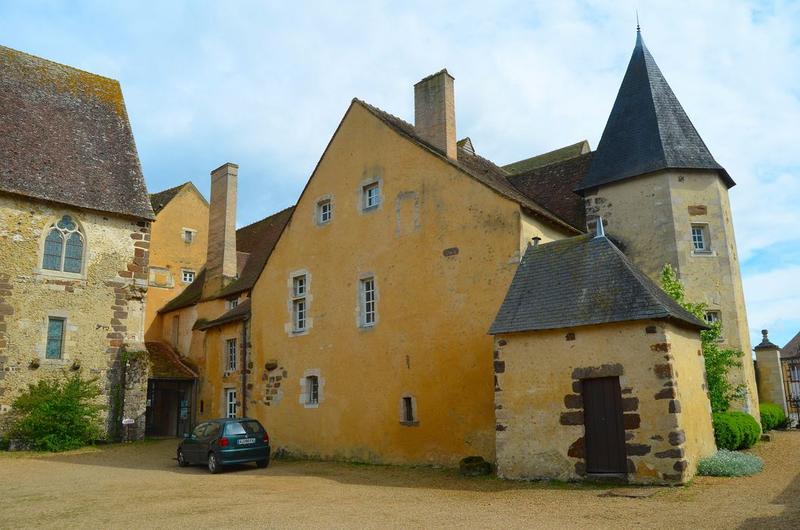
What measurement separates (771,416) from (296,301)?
1307 cm

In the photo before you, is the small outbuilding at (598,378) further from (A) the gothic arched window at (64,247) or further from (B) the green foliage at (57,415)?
(A) the gothic arched window at (64,247)

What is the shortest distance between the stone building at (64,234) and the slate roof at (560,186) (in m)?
11.9

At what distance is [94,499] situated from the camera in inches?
367

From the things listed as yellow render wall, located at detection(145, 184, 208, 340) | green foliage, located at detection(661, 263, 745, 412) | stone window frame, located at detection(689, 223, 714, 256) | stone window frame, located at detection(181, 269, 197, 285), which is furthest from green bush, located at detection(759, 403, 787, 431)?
stone window frame, located at detection(181, 269, 197, 285)

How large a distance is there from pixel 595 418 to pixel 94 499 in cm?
762

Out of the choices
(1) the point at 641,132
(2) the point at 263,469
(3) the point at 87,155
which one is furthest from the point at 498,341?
(3) the point at 87,155

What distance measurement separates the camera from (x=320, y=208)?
16.9 m

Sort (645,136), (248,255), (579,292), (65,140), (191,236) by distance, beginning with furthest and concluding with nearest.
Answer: (191,236), (248,255), (65,140), (645,136), (579,292)

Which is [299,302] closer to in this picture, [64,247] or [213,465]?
[213,465]


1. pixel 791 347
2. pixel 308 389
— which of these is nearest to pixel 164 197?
pixel 308 389

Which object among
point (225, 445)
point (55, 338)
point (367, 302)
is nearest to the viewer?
point (225, 445)

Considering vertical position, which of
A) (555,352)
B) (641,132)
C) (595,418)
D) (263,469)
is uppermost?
(641,132)

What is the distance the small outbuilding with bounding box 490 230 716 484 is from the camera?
9305 mm

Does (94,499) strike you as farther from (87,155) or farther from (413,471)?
(87,155)
